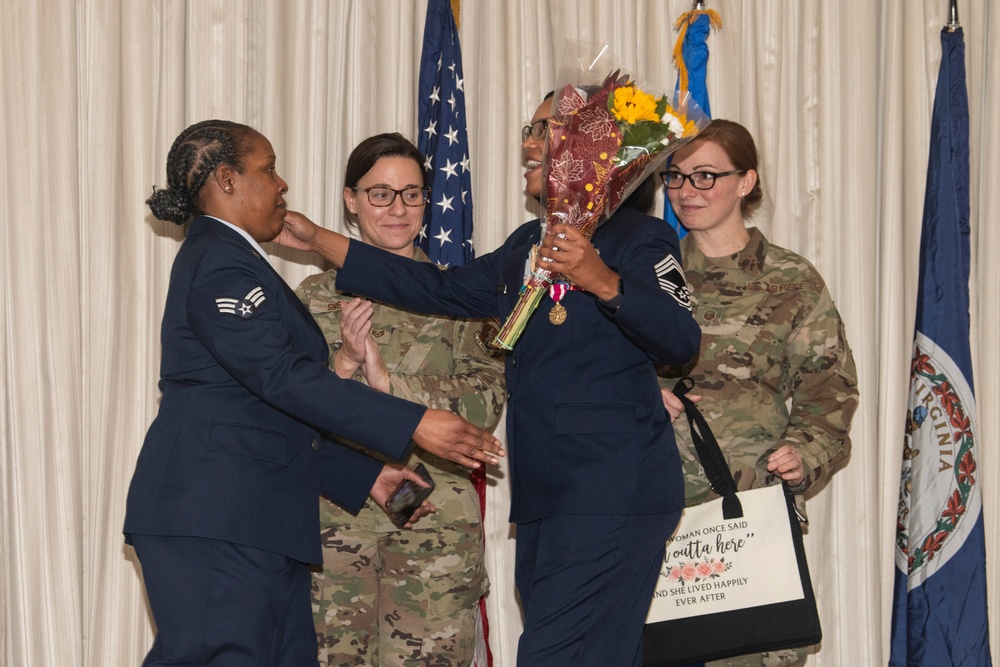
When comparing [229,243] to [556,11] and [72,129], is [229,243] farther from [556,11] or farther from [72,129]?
[556,11]

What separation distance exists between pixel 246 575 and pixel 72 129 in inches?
81.8

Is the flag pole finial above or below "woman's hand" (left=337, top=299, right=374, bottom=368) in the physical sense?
above

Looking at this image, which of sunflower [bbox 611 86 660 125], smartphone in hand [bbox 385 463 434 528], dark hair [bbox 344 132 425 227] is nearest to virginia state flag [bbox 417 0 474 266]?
dark hair [bbox 344 132 425 227]

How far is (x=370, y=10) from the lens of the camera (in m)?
3.97

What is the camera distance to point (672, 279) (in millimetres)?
2488

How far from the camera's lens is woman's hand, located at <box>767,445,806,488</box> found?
310cm

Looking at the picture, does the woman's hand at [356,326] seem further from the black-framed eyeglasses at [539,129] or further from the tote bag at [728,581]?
the tote bag at [728,581]

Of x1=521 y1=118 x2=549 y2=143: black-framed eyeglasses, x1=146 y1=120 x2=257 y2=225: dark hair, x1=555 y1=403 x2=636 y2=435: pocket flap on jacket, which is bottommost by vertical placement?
x1=555 y1=403 x2=636 y2=435: pocket flap on jacket

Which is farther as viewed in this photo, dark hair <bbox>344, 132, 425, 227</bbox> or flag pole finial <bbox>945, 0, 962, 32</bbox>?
flag pole finial <bbox>945, 0, 962, 32</bbox>

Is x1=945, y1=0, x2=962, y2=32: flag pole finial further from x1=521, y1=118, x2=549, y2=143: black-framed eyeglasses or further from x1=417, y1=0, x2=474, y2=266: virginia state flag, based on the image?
x1=521, y1=118, x2=549, y2=143: black-framed eyeglasses

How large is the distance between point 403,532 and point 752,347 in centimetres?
122

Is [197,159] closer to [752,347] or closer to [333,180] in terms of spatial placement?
[333,180]

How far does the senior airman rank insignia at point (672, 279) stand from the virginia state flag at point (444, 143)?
4.57 ft

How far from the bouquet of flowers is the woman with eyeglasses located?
0.84 m
